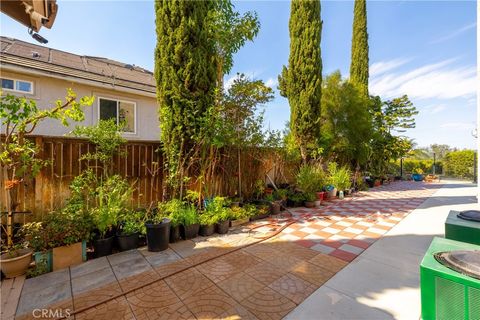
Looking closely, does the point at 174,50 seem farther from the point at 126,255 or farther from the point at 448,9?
the point at 448,9

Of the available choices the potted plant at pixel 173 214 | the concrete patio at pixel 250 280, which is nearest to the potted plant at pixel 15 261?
the concrete patio at pixel 250 280

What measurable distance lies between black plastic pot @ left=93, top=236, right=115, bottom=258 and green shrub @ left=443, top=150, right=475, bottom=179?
24.8m

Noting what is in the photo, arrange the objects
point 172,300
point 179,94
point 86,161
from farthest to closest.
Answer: point 179,94 → point 86,161 → point 172,300

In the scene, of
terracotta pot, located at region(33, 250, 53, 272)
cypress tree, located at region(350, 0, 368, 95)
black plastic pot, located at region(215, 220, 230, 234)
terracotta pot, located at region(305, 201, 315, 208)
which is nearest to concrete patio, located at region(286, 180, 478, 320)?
black plastic pot, located at region(215, 220, 230, 234)

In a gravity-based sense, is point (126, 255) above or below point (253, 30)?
below

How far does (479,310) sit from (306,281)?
1.46 m

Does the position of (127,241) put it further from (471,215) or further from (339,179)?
(339,179)

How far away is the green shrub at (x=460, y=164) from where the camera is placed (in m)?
16.4

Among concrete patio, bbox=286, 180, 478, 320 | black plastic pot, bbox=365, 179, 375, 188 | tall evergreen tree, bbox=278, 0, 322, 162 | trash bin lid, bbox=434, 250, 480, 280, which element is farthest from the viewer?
black plastic pot, bbox=365, 179, 375, 188

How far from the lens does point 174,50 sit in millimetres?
4312

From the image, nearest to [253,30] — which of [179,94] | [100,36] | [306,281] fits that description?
[179,94]

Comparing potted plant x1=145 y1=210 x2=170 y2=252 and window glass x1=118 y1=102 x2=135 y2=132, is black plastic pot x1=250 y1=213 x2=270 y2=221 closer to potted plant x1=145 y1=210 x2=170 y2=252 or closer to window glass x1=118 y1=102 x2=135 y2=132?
potted plant x1=145 y1=210 x2=170 y2=252

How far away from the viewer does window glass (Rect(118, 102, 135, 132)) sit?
680cm

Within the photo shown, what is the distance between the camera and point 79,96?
5961 millimetres
